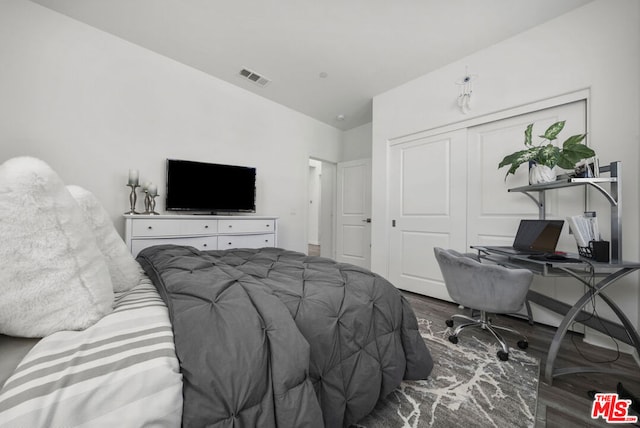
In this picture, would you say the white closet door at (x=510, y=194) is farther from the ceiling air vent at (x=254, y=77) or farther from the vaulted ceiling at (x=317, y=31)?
the ceiling air vent at (x=254, y=77)

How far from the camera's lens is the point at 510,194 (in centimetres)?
253

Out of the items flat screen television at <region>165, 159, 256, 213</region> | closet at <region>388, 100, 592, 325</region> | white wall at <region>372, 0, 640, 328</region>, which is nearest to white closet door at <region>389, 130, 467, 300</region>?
closet at <region>388, 100, 592, 325</region>

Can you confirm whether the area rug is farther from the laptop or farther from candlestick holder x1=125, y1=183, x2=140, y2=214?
candlestick holder x1=125, y1=183, x2=140, y2=214

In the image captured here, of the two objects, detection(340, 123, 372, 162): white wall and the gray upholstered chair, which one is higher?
detection(340, 123, 372, 162): white wall

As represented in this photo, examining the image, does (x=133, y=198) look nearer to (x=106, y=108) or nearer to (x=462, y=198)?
(x=106, y=108)

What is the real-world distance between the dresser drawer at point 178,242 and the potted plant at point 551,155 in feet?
10.3

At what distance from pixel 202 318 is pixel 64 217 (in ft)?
1.74

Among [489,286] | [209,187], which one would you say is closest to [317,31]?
[209,187]

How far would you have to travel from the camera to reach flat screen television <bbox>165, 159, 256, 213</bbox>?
291cm

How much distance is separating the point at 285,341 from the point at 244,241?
8.20 feet

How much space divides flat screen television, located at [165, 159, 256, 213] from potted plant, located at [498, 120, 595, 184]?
3.03 meters

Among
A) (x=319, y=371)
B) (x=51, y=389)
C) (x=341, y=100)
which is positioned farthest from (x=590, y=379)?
(x=341, y=100)

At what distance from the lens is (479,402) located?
131 centimetres

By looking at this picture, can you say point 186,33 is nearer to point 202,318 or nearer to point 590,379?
point 202,318
